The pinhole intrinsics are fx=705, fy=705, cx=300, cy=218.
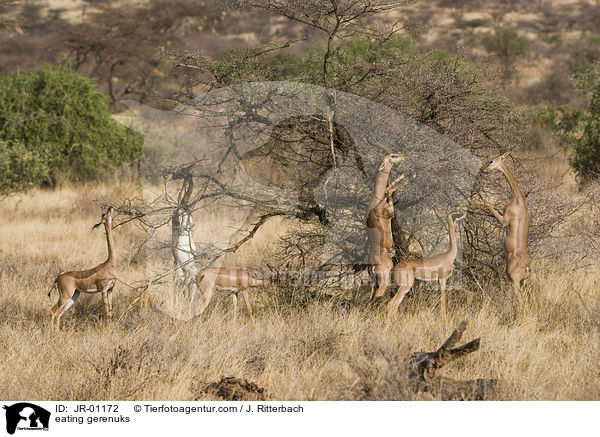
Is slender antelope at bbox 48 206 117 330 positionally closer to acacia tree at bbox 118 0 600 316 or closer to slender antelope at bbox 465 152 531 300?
acacia tree at bbox 118 0 600 316

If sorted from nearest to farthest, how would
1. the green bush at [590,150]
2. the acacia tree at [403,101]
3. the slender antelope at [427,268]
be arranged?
the slender antelope at [427,268], the acacia tree at [403,101], the green bush at [590,150]

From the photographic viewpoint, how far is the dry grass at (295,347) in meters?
4.46

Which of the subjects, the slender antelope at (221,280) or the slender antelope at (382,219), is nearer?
the slender antelope at (382,219)

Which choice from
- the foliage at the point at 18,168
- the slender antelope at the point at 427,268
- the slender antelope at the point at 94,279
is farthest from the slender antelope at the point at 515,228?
the foliage at the point at 18,168

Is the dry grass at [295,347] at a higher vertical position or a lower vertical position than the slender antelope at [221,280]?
lower

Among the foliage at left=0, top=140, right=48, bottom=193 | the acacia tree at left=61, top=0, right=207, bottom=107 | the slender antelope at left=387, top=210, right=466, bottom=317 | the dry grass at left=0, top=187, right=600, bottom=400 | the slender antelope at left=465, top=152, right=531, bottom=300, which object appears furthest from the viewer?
the acacia tree at left=61, top=0, right=207, bottom=107
